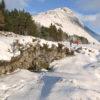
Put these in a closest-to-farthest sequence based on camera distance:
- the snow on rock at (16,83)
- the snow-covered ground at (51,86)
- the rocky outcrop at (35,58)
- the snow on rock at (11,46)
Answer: the snow-covered ground at (51,86)
the snow on rock at (16,83)
the rocky outcrop at (35,58)
the snow on rock at (11,46)

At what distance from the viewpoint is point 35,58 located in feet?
92.7

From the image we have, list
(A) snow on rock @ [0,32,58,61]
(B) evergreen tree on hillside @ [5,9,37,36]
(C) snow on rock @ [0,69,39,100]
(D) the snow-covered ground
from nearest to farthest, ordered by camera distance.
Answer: (D) the snow-covered ground < (C) snow on rock @ [0,69,39,100] < (A) snow on rock @ [0,32,58,61] < (B) evergreen tree on hillside @ [5,9,37,36]

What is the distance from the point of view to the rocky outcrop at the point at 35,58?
24664 mm

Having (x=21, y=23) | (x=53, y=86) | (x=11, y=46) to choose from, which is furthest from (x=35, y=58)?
(x=21, y=23)

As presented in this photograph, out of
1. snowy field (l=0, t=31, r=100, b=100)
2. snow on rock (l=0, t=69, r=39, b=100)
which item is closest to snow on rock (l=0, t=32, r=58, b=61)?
snowy field (l=0, t=31, r=100, b=100)

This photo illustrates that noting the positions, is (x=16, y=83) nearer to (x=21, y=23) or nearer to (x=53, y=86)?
(x=53, y=86)

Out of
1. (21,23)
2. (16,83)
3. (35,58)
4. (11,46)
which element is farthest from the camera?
(21,23)

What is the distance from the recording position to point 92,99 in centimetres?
1480

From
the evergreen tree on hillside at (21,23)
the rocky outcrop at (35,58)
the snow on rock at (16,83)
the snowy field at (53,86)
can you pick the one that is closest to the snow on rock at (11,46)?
the rocky outcrop at (35,58)

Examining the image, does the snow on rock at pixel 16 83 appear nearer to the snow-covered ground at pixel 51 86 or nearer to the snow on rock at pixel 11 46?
the snow-covered ground at pixel 51 86

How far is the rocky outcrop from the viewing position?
24664mm

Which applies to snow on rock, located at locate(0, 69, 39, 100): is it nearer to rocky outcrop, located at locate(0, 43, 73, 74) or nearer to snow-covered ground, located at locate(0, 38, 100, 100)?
snow-covered ground, located at locate(0, 38, 100, 100)

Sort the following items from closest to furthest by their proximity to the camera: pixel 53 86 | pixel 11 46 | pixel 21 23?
1. pixel 53 86
2. pixel 11 46
3. pixel 21 23

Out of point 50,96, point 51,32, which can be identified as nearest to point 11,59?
point 50,96
